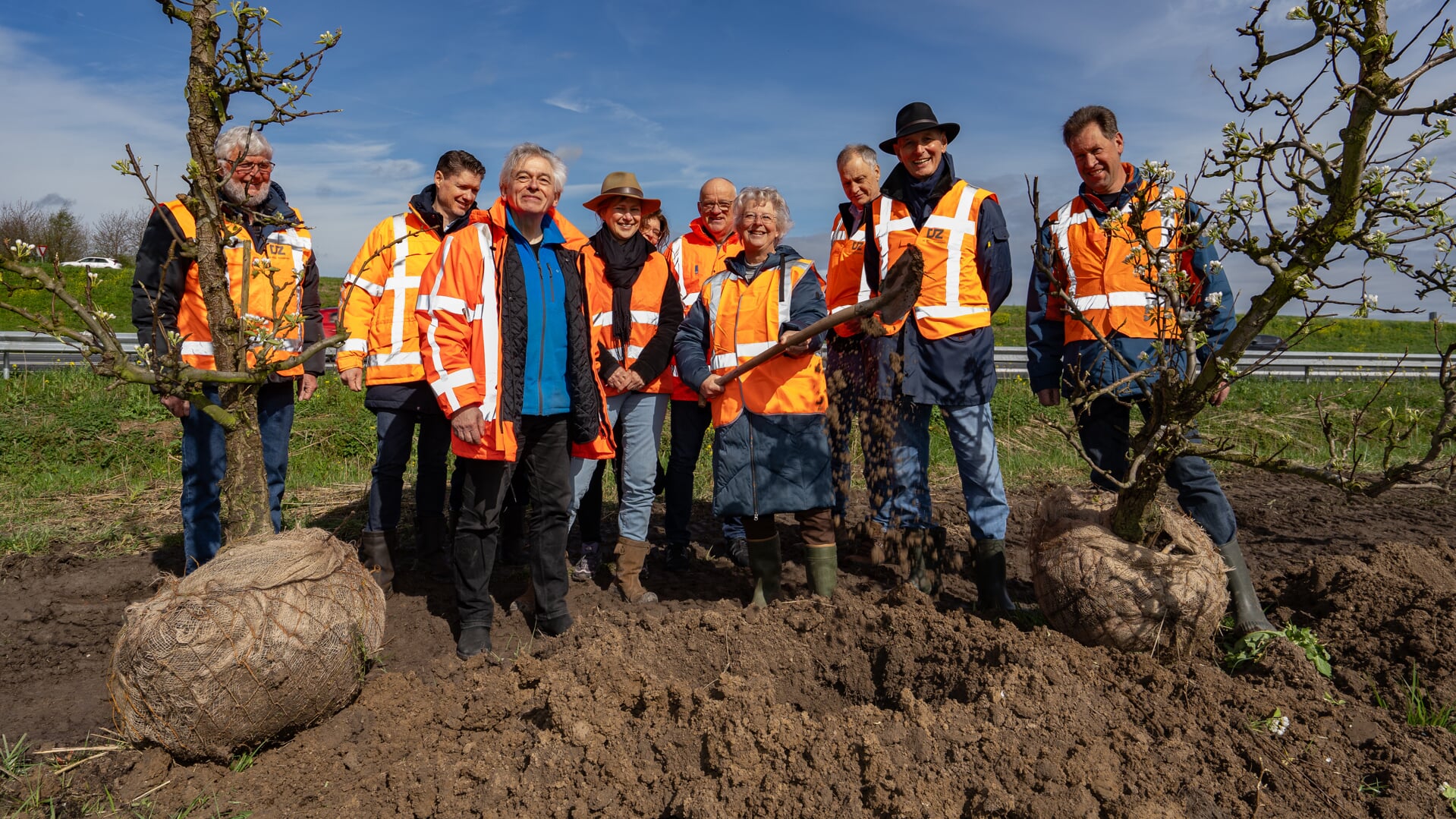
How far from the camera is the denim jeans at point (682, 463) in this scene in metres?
4.97

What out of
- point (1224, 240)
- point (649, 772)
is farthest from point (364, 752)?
point (1224, 240)

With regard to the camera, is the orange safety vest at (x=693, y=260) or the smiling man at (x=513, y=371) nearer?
the smiling man at (x=513, y=371)

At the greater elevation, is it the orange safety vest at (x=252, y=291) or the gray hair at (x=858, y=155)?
the gray hair at (x=858, y=155)

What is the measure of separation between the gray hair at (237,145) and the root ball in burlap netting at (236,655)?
6.09 ft

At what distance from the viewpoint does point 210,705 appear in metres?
2.71

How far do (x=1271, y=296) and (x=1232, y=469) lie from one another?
5.70m

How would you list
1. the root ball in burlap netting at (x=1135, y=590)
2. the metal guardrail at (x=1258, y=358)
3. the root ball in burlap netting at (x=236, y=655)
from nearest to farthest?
the root ball in burlap netting at (x=236, y=655), the root ball in burlap netting at (x=1135, y=590), the metal guardrail at (x=1258, y=358)

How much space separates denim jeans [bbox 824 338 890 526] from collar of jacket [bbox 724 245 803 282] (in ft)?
2.34

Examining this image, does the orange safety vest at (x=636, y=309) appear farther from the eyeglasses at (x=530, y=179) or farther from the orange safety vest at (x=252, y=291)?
the orange safety vest at (x=252, y=291)

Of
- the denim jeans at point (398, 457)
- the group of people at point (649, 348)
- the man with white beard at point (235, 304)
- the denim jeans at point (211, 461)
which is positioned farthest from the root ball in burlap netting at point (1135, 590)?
the denim jeans at point (211, 461)

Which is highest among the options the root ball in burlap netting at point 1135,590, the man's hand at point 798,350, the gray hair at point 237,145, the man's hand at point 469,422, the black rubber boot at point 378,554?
the gray hair at point 237,145

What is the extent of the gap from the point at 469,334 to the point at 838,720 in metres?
2.10

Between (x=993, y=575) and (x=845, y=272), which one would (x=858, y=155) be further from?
(x=993, y=575)

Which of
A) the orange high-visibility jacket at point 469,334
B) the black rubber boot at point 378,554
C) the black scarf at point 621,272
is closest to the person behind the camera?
the orange high-visibility jacket at point 469,334
